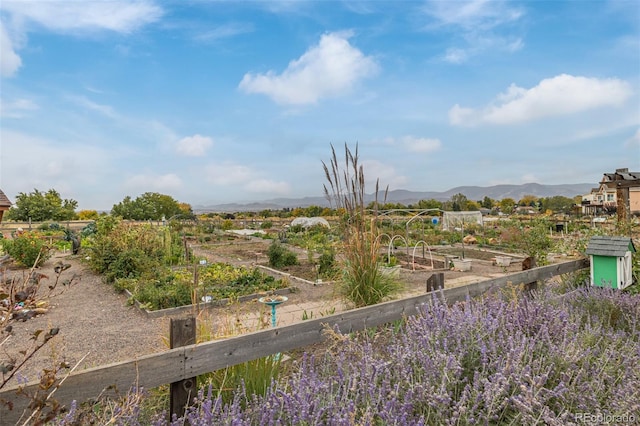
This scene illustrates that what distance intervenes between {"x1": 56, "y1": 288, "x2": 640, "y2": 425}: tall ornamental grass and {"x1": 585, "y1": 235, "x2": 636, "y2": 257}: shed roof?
117 cm

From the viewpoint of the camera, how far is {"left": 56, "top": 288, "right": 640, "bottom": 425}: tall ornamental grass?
1.27 metres

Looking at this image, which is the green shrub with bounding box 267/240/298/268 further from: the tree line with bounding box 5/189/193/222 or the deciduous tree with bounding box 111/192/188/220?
the deciduous tree with bounding box 111/192/188/220

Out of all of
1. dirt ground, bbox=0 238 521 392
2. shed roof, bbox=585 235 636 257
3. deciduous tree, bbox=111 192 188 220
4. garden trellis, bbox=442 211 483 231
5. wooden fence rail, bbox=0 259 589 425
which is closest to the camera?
wooden fence rail, bbox=0 259 589 425

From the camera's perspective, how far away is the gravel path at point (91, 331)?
3445mm

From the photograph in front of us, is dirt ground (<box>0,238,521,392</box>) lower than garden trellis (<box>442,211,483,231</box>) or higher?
lower

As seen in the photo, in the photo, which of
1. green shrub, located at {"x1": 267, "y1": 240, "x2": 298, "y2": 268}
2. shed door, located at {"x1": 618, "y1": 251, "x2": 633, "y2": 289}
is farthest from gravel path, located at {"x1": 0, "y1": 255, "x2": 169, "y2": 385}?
shed door, located at {"x1": 618, "y1": 251, "x2": 633, "y2": 289}

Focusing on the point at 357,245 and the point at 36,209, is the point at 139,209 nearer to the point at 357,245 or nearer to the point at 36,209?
the point at 36,209

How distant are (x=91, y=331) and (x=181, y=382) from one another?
3.61 meters

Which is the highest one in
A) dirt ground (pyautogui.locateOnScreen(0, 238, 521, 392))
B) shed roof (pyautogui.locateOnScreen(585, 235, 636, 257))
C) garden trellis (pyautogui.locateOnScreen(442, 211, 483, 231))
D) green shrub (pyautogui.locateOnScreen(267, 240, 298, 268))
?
shed roof (pyautogui.locateOnScreen(585, 235, 636, 257))

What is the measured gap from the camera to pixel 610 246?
3.05 m

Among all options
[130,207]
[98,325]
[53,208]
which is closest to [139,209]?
[130,207]

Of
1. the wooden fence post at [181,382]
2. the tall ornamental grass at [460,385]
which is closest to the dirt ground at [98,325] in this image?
the wooden fence post at [181,382]

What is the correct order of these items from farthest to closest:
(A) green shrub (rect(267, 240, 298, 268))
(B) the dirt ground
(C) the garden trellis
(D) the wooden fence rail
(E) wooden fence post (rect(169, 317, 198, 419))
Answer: (C) the garden trellis
(A) green shrub (rect(267, 240, 298, 268))
(B) the dirt ground
(E) wooden fence post (rect(169, 317, 198, 419))
(D) the wooden fence rail

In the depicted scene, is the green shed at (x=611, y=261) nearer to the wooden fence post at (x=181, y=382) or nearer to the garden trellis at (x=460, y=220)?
the wooden fence post at (x=181, y=382)
